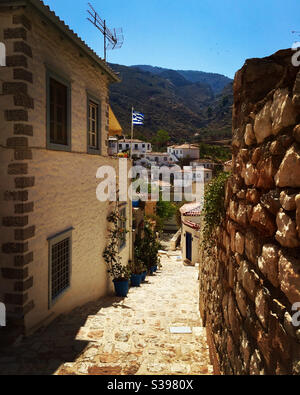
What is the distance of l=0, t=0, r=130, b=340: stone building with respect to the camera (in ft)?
16.0

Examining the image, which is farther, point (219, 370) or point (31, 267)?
point (31, 267)

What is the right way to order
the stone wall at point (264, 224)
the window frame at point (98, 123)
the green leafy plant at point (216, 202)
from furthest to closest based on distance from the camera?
the window frame at point (98, 123), the green leafy plant at point (216, 202), the stone wall at point (264, 224)

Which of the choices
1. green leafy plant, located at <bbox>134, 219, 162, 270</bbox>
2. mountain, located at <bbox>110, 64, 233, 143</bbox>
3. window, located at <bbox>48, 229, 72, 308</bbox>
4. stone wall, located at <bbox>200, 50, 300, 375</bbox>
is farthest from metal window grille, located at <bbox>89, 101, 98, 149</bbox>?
mountain, located at <bbox>110, 64, 233, 143</bbox>

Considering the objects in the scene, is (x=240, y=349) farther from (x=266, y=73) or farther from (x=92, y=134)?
(x=92, y=134)

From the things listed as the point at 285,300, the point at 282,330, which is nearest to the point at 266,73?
the point at 285,300

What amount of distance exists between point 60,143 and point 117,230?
12.8 feet

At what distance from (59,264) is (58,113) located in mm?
3119

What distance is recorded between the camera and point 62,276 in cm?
646

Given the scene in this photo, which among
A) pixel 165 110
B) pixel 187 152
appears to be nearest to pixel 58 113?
pixel 187 152

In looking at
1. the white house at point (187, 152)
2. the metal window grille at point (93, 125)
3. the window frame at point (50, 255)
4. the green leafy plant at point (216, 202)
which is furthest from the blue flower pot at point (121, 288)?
the white house at point (187, 152)

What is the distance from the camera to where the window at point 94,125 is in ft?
26.5

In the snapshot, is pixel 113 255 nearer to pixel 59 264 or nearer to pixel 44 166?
pixel 59 264

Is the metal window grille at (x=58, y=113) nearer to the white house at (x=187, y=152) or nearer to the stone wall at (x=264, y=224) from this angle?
the stone wall at (x=264, y=224)

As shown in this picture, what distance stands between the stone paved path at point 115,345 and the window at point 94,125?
164 inches
